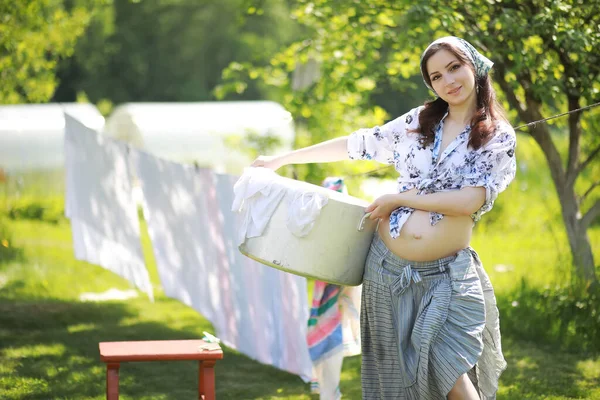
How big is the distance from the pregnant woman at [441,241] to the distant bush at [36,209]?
9.22 meters

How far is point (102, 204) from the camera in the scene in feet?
19.6

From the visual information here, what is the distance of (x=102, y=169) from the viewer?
5926mm

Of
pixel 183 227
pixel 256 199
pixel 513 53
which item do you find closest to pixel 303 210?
pixel 256 199

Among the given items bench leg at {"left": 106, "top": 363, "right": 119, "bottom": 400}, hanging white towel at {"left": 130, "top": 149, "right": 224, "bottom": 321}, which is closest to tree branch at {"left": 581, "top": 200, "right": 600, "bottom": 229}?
hanging white towel at {"left": 130, "top": 149, "right": 224, "bottom": 321}

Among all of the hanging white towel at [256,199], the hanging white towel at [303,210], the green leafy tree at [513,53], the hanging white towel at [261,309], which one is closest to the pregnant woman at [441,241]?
the hanging white towel at [303,210]

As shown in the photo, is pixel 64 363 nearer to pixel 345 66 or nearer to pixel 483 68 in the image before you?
pixel 345 66

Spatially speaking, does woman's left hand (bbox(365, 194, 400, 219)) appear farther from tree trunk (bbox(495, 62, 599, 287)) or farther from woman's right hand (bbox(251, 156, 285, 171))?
tree trunk (bbox(495, 62, 599, 287))

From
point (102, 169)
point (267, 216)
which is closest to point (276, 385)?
point (267, 216)

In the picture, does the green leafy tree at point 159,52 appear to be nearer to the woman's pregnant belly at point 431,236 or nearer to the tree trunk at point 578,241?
the tree trunk at point 578,241

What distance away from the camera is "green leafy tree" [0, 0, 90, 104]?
893cm

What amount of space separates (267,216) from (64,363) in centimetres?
236

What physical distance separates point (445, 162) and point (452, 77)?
28 cm

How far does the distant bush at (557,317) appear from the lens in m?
5.34

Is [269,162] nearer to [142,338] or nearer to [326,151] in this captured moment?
[326,151]
